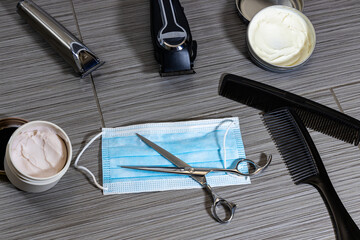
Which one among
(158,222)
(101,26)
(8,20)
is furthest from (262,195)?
(8,20)

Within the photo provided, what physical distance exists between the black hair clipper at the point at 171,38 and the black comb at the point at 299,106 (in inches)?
3.6

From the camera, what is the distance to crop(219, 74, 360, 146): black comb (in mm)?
747

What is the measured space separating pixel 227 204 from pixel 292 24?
0.39m

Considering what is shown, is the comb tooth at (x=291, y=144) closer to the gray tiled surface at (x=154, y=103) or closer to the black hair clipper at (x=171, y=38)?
the gray tiled surface at (x=154, y=103)

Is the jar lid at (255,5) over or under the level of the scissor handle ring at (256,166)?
over

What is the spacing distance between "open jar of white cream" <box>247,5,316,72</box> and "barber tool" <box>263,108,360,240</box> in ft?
0.35

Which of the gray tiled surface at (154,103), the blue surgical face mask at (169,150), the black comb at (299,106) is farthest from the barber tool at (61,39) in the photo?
the black comb at (299,106)

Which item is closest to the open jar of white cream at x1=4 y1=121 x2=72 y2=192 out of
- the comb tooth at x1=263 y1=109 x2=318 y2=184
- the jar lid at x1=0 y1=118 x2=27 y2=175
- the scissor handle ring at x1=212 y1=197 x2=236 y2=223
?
the jar lid at x1=0 y1=118 x2=27 y2=175

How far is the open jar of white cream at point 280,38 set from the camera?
792mm

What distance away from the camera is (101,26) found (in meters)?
0.82

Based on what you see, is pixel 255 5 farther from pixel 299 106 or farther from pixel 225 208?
pixel 225 208

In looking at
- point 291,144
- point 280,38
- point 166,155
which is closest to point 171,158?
point 166,155

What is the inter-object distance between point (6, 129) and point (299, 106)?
516 millimetres

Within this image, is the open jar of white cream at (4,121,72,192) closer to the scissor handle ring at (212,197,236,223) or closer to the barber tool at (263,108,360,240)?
the scissor handle ring at (212,197,236,223)
